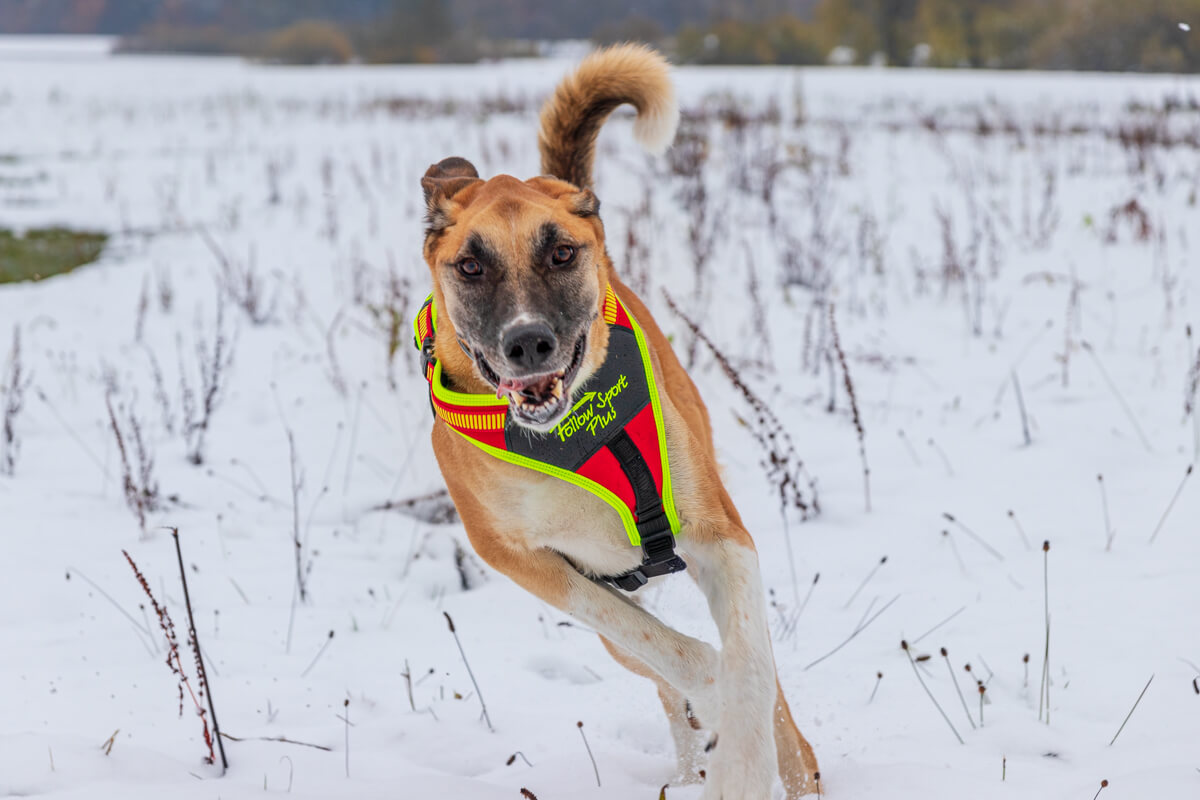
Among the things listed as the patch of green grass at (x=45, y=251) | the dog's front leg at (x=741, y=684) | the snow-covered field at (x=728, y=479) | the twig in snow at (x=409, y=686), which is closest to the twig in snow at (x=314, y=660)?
the snow-covered field at (x=728, y=479)

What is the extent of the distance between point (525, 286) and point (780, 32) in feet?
130

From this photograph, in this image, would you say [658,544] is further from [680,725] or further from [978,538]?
[978,538]

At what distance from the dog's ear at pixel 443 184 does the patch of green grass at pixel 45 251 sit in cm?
553

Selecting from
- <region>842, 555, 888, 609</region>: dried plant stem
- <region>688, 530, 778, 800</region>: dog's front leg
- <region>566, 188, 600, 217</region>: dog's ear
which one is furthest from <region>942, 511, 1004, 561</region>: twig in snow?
<region>566, 188, 600, 217</region>: dog's ear

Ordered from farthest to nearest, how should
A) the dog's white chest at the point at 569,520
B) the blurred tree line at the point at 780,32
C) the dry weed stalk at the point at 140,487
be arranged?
1. the blurred tree line at the point at 780,32
2. the dry weed stalk at the point at 140,487
3. the dog's white chest at the point at 569,520

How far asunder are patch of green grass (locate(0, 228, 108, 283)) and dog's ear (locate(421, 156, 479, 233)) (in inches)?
218

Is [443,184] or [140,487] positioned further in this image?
[140,487]

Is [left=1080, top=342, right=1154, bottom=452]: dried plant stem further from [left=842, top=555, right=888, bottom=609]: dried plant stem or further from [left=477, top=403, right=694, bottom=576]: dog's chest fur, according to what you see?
[left=477, top=403, right=694, bottom=576]: dog's chest fur

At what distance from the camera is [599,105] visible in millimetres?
3289

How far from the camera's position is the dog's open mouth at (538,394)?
7.20ft

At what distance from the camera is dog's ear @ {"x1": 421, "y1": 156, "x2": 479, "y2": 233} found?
2.54m

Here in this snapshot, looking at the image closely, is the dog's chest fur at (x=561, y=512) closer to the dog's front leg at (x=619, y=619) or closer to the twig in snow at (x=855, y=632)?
the dog's front leg at (x=619, y=619)

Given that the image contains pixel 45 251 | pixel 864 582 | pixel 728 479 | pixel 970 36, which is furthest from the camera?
pixel 970 36

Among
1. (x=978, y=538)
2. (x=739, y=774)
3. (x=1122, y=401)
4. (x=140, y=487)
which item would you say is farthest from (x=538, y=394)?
(x=1122, y=401)
